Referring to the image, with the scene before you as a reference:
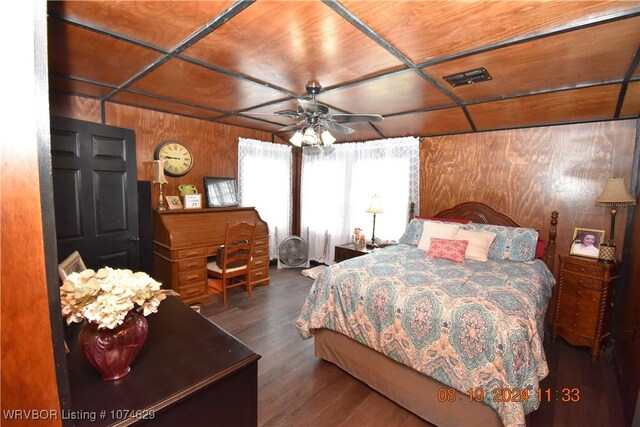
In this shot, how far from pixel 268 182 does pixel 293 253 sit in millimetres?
1233

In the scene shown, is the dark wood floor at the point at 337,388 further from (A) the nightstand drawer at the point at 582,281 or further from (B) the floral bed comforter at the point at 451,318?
(A) the nightstand drawer at the point at 582,281

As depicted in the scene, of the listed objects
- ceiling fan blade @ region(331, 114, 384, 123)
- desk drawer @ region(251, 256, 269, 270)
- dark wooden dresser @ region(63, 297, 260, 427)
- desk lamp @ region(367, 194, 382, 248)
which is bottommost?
desk drawer @ region(251, 256, 269, 270)

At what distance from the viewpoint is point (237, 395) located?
1.05 meters

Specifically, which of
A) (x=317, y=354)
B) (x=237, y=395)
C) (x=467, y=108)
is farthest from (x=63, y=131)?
(x=467, y=108)

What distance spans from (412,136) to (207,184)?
2861 millimetres

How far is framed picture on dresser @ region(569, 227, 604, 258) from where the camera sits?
8.53 ft

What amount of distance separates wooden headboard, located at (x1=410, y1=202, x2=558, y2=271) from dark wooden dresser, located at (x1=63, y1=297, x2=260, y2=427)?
10.2 feet

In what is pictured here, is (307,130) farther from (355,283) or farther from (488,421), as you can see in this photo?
(488,421)


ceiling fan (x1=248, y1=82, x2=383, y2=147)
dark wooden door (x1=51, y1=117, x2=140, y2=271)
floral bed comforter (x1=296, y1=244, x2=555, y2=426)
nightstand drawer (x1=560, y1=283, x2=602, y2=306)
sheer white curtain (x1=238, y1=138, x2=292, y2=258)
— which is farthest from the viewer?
sheer white curtain (x1=238, y1=138, x2=292, y2=258)

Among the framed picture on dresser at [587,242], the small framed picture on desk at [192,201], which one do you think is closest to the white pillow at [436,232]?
the framed picture on dresser at [587,242]

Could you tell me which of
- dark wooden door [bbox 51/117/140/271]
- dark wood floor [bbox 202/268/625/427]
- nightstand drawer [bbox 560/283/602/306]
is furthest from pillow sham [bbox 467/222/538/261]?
dark wooden door [bbox 51/117/140/271]

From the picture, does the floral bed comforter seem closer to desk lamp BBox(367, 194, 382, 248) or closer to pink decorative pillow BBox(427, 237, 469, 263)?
pink decorative pillow BBox(427, 237, 469, 263)

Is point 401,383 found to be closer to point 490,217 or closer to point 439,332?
point 439,332

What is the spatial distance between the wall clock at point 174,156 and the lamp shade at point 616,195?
4364 mm
